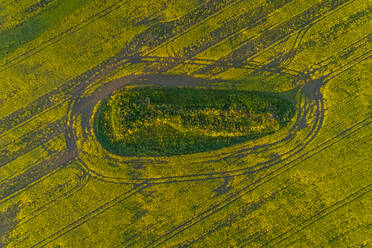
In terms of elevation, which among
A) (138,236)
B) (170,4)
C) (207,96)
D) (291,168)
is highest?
(170,4)

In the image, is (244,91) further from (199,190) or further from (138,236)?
(138,236)

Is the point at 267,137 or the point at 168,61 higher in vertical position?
the point at 168,61

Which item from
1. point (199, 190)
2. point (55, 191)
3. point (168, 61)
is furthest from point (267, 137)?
point (55, 191)

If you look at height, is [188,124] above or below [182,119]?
below

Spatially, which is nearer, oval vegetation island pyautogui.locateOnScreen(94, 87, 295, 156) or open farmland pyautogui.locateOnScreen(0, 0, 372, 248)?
oval vegetation island pyautogui.locateOnScreen(94, 87, 295, 156)
